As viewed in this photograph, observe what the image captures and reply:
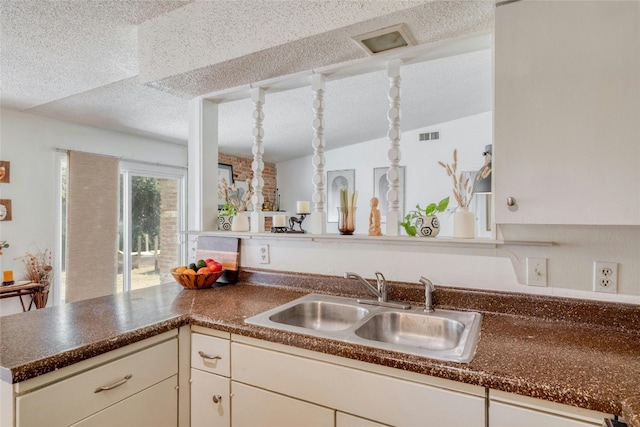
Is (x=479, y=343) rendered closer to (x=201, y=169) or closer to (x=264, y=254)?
(x=264, y=254)

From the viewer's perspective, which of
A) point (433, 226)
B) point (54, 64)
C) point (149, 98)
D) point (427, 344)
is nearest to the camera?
point (427, 344)

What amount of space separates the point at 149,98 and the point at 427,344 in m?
2.82

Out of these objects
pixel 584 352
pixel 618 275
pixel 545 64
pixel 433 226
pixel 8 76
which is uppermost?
pixel 8 76

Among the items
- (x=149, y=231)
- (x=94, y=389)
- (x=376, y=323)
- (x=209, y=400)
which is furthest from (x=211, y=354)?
(x=149, y=231)

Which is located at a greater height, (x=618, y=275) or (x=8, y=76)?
(x=8, y=76)

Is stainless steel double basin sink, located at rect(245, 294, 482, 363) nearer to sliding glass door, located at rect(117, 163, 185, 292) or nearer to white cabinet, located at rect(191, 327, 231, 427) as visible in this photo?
white cabinet, located at rect(191, 327, 231, 427)

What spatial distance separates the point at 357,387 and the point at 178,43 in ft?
6.11

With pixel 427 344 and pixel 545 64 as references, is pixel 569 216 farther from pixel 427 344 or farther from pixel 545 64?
pixel 427 344

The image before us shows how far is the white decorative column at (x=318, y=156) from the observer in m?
1.85

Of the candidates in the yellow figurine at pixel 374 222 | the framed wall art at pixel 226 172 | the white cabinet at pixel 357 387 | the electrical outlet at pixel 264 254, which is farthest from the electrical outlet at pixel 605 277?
the framed wall art at pixel 226 172

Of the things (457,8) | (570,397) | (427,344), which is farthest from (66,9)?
(570,397)

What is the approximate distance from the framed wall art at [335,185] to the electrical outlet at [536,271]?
14.0ft

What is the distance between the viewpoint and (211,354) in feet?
4.65

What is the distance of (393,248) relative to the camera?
170 centimetres
